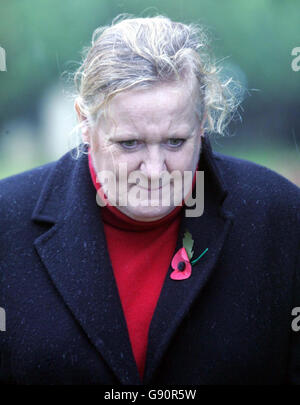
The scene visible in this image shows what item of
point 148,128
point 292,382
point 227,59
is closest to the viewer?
point 148,128

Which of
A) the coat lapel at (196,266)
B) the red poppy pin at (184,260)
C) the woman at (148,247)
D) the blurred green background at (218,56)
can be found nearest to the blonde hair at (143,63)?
the woman at (148,247)

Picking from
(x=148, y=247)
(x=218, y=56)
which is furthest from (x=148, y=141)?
(x=218, y=56)

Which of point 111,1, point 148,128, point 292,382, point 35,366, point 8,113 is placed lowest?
point 292,382

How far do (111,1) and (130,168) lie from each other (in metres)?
1.25

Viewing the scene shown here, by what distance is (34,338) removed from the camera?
5.39 feet

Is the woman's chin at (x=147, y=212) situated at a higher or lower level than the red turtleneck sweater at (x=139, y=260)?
higher

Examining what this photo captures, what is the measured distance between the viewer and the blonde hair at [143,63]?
4.99ft

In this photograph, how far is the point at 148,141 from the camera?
156 centimetres

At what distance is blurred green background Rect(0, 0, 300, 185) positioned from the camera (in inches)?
99.0

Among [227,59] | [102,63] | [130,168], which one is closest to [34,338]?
[130,168]

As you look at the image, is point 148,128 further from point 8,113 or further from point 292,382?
point 8,113

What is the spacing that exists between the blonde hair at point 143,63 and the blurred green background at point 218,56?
2.67ft

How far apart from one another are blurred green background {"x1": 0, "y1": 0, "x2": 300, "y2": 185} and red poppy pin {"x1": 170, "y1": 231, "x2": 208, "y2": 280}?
967 millimetres

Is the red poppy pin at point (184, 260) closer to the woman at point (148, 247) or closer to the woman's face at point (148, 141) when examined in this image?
the woman at point (148, 247)
